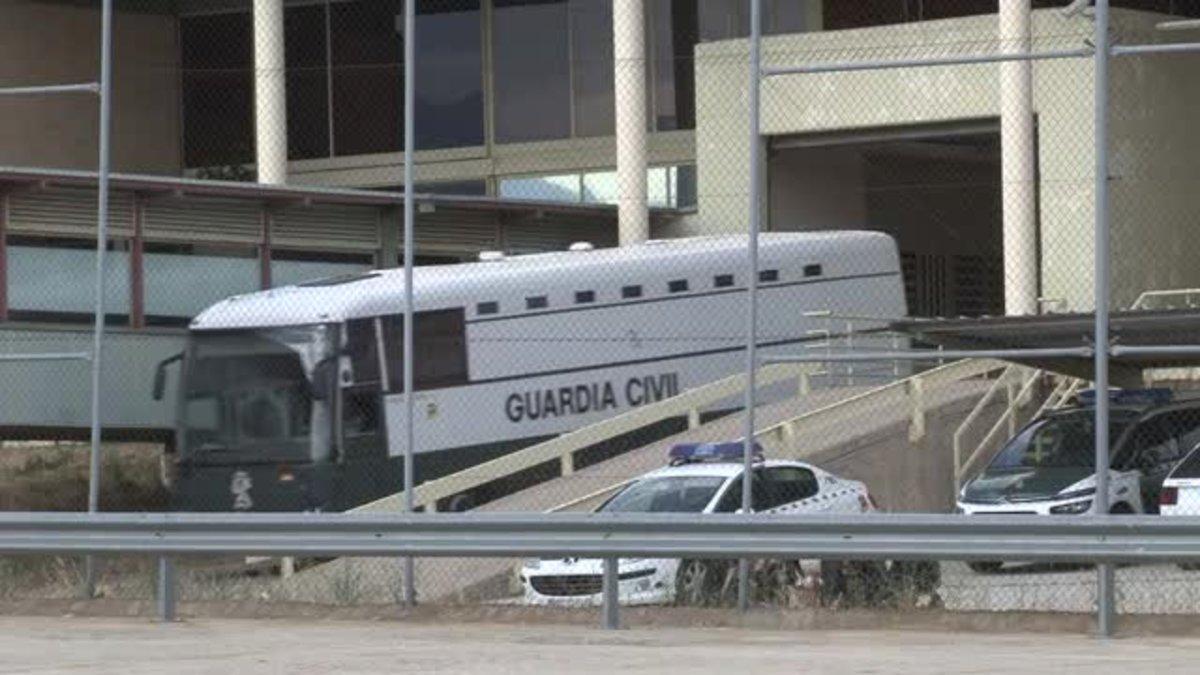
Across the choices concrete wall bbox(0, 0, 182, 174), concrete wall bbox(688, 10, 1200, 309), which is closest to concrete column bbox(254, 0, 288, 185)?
concrete wall bbox(0, 0, 182, 174)

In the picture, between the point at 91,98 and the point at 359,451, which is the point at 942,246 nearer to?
the point at 359,451

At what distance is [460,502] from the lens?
89.7 ft

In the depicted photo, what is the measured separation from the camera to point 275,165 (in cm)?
3816

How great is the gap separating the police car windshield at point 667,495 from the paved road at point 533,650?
542 centimetres

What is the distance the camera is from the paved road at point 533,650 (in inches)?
567

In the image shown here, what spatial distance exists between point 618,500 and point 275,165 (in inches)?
644

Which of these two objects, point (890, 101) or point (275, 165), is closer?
point (890, 101)

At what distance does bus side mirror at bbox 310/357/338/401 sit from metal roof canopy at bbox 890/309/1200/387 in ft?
23.6

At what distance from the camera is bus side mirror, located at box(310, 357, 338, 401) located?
2820cm

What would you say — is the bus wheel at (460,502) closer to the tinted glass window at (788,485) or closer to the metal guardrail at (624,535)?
the tinted glass window at (788,485)

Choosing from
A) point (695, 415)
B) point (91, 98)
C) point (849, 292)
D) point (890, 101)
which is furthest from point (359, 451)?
point (91, 98)

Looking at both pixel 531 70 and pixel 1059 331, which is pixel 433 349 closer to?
pixel 1059 331

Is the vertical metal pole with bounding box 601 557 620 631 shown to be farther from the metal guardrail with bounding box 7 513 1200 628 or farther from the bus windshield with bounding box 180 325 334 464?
the bus windshield with bounding box 180 325 334 464

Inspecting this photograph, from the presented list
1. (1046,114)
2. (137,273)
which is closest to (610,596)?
(137,273)
